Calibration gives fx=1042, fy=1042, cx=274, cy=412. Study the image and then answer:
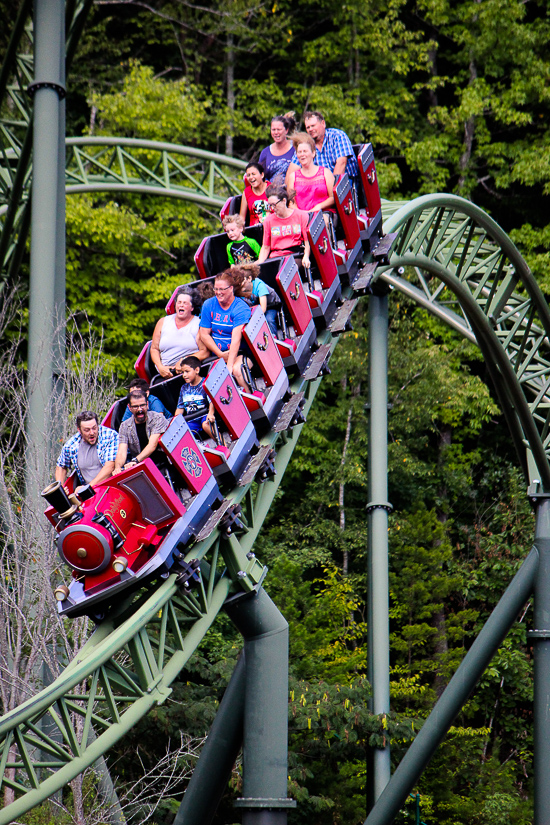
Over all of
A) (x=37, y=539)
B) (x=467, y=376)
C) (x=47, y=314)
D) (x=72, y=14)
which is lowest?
(x=37, y=539)

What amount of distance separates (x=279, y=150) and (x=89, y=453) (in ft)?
12.7

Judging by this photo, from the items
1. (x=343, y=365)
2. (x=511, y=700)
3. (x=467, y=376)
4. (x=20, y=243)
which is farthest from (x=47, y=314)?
(x=511, y=700)

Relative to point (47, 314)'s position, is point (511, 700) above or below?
below

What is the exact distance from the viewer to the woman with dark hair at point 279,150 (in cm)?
874

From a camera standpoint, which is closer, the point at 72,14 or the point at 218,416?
the point at 218,416

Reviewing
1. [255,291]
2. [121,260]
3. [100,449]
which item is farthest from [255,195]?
[121,260]

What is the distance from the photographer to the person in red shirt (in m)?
7.84

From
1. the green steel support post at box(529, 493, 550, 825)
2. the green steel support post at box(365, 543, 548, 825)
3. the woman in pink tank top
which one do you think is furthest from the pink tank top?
the green steel support post at box(529, 493, 550, 825)

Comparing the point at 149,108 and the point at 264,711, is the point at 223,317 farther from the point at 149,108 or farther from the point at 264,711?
the point at 149,108

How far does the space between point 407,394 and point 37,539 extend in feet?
29.1

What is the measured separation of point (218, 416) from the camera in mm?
6531

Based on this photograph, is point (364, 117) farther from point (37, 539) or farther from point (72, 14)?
point (37, 539)

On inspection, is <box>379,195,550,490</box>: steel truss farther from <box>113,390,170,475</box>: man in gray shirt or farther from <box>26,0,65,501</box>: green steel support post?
<box>113,390,170,475</box>: man in gray shirt

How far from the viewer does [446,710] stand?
922 cm
